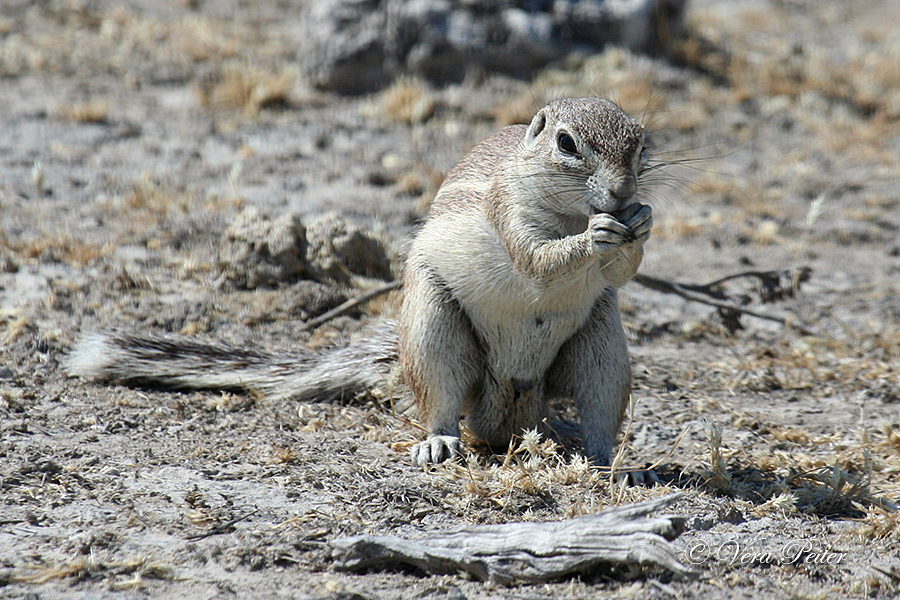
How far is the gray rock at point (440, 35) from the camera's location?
333 inches

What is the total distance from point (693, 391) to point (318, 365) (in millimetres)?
1859

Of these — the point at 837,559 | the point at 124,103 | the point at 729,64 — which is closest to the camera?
the point at 837,559

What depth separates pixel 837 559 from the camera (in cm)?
316

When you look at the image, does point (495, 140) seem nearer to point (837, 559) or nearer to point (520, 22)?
point (837, 559)

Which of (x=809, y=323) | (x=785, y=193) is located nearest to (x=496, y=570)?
(x=809, y=323)

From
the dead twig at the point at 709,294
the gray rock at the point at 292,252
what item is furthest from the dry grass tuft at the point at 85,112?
the dead twig at the point at 709,294

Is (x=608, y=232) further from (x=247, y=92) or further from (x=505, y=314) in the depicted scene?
(x=247, y=92)

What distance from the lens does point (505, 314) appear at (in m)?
3.95

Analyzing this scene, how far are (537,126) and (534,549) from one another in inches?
63.8

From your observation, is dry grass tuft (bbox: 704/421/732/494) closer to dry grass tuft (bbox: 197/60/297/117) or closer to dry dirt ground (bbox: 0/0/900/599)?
dry dirt ground (bbox: 0/0/900/599)

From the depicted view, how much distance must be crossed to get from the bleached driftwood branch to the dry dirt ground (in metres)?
0.05

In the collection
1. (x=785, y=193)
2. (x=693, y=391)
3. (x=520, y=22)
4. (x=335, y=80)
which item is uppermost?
(x=520, y=22)

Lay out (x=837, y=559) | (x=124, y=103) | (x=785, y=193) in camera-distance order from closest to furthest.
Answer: (x=837, y=559), (x=785, y=193), (x=124, y=103)

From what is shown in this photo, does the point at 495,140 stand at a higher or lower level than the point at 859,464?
higher
